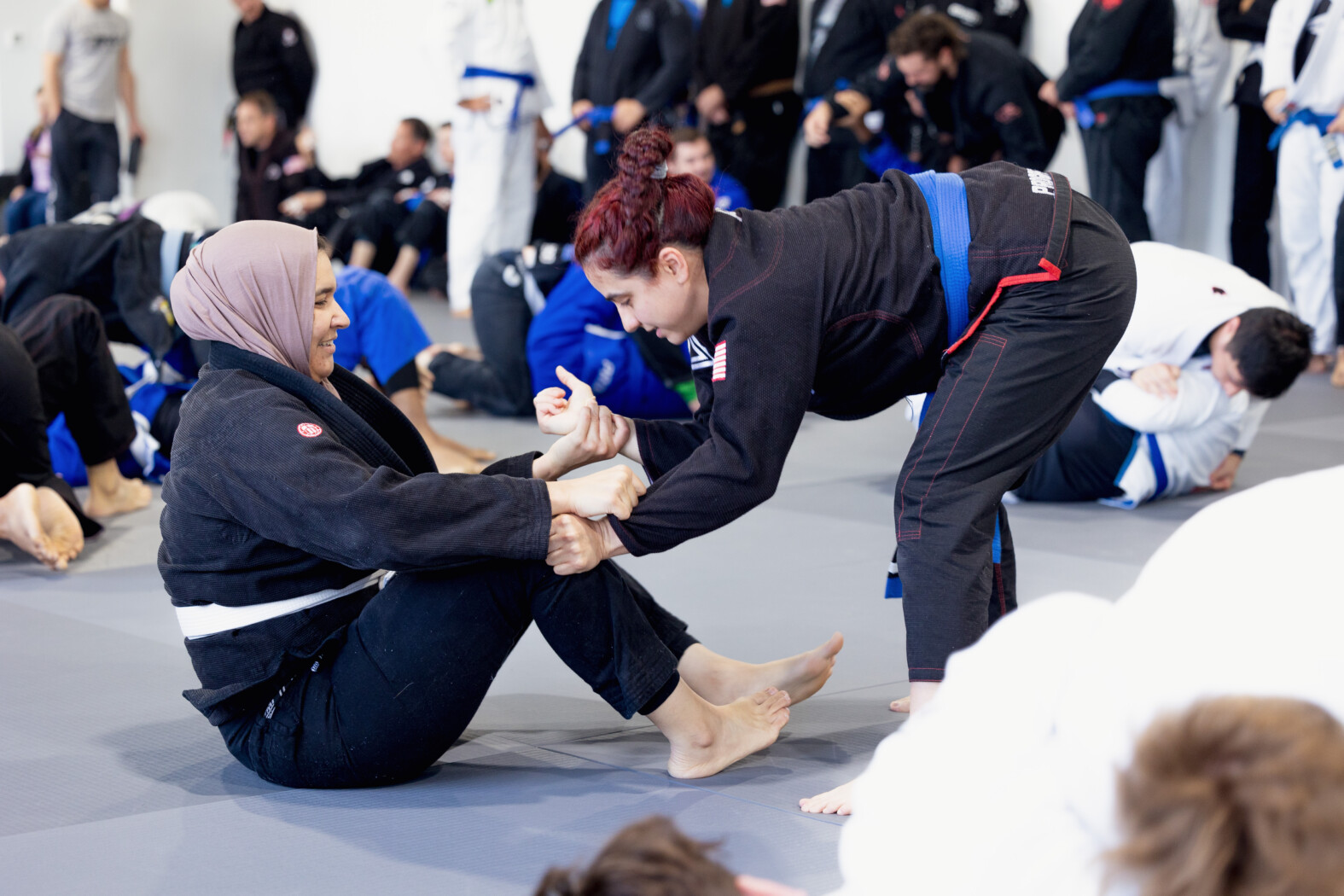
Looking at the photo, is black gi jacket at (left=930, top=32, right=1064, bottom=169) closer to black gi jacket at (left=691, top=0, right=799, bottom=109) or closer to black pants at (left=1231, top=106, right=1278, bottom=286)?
black pants at (left=1231, top=106, right=1278, bottom=286)

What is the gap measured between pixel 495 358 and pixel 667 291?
3.46m

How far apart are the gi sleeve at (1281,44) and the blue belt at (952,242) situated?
15.4 feet

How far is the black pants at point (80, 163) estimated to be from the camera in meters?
9.70

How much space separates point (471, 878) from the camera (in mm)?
1815

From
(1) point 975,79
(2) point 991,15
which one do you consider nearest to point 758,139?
(2) point 991,15

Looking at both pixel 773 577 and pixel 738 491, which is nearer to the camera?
pixel 738 491

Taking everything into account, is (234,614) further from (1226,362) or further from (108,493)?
(1226,362)

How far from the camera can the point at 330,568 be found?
2.07 meters

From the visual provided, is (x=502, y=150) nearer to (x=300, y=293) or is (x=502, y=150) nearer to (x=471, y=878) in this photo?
(x=300, y=293)

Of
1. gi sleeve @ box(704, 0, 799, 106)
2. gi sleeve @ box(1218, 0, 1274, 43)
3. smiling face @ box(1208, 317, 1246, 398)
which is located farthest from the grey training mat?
gi sleeve @ box(704, 0, 799, 106)

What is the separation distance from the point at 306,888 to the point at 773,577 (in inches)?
71.4

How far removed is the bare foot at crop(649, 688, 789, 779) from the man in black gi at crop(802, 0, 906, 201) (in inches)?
232

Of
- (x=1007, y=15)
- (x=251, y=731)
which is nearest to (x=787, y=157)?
(x=1007, y=15)

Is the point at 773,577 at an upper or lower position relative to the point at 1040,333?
lower
